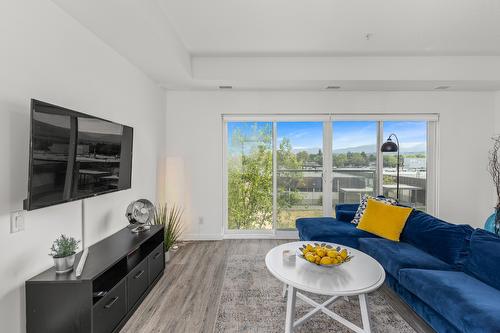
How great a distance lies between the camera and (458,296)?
1.81 metres

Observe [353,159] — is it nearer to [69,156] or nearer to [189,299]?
[189,299]

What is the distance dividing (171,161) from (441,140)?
438cm

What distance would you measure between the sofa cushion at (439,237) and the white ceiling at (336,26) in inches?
81.0

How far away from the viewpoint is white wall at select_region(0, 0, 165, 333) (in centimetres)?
159

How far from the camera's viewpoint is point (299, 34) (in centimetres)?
306

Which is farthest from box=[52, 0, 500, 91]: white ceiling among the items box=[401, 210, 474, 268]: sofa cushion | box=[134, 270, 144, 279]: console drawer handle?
box=[134, 270, 144, 279]: console drawer handle

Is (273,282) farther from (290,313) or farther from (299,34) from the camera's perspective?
(299,34)

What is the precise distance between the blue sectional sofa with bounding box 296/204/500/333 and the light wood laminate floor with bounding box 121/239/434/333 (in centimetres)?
35

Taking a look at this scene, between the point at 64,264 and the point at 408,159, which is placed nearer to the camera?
the point at 64,264

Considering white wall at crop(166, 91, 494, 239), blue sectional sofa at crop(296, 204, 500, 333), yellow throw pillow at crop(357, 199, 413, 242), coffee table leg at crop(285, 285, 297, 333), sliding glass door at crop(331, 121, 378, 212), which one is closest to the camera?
blue sectional sofa at crop(296, 204, 500, 333)

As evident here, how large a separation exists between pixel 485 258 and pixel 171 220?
130 inches

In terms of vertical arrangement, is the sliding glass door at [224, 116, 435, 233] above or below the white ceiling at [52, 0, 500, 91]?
below

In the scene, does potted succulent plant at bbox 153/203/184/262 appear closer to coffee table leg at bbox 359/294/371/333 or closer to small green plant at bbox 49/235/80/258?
small green plant at bbox 49/235/80/258

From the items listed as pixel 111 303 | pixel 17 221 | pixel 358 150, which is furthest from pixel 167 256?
pixel 358 150
